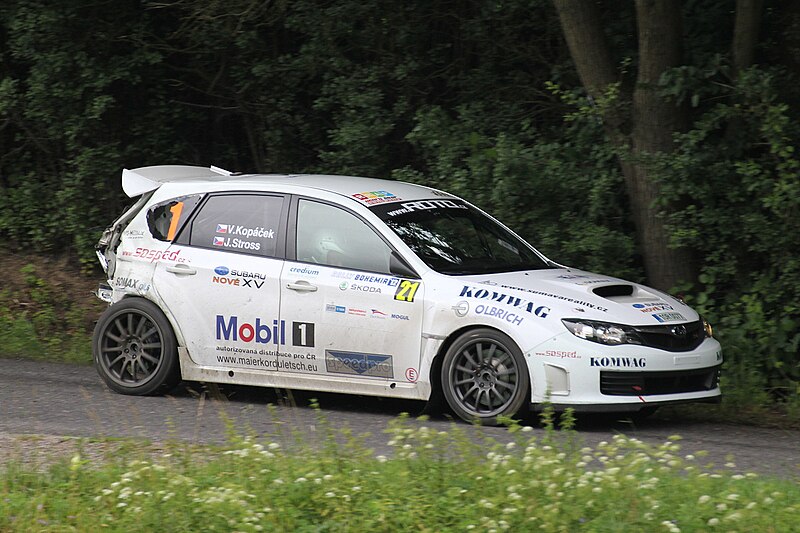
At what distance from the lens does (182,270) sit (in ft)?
30.5

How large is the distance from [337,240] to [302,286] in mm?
460

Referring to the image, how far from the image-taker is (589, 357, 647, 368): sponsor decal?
7.91m

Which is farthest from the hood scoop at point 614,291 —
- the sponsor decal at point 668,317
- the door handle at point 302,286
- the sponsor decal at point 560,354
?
the door handle at point 302,286

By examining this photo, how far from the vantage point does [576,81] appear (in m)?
12.9

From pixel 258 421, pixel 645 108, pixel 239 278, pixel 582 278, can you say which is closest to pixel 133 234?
pixel 239 278

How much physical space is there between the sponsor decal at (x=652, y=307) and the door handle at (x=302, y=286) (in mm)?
2388

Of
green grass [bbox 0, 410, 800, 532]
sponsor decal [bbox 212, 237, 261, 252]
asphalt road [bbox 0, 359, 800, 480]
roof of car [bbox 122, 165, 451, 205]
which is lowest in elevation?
asphalt road [bbox 0, 359, 800, 480]

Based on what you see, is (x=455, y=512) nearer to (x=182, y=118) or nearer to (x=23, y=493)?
(x=23, y=493)

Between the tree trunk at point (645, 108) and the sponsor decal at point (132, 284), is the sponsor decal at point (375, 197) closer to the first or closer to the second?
the sponsor decal at point (132, 284)

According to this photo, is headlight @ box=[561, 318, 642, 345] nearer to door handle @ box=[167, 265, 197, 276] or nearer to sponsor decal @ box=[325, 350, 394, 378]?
sponsor decal @ box=[325, 350, 394, 378]

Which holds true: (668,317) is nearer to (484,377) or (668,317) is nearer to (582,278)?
(582,278)

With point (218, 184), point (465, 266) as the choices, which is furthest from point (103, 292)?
point (465, 266)

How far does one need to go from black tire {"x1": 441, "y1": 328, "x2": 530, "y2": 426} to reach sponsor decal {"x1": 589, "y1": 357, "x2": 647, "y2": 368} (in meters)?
0.48

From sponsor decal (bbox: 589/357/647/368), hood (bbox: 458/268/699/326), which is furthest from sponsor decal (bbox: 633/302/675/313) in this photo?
sponsor decal (bbox: 589/357/647/368)
